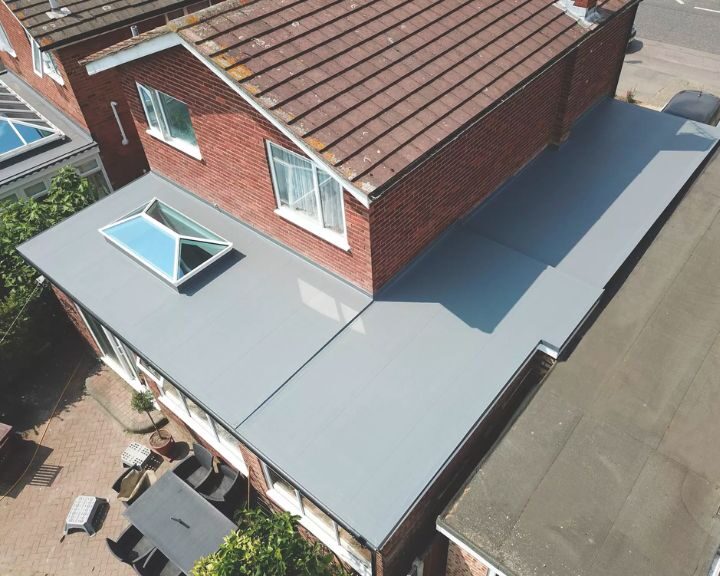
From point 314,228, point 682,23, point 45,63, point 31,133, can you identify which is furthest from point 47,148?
point 682,23

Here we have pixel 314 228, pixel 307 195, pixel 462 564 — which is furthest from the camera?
pixel 314 228

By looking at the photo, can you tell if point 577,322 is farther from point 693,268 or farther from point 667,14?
point 667,14

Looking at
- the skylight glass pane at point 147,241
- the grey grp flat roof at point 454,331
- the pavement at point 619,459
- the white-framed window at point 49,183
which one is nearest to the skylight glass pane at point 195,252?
the skylight glass pane at point 147,241

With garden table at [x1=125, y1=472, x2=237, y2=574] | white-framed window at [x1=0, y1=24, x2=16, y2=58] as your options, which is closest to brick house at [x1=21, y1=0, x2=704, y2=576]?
garden table at [x1=125, y1=472, x2=237, y2=574]

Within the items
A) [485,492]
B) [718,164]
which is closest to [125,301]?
[485,492]

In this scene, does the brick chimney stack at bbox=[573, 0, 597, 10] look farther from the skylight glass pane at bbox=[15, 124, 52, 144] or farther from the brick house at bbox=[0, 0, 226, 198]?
the skylight glass pane at bbox=[15, 124, 52, 144]

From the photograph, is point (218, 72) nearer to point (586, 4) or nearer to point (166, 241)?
point (166, 241)
